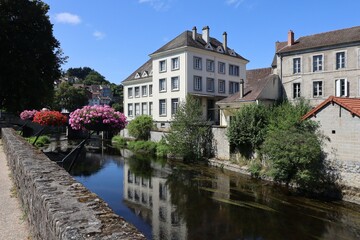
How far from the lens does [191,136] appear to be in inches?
1072

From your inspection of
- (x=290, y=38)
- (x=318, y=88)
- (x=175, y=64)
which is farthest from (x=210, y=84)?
(x=318, y=88)

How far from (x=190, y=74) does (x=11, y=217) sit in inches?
1196

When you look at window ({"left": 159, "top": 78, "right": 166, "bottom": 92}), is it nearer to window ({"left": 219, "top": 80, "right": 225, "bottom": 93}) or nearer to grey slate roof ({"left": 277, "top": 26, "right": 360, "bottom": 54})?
window ({"left": 219, "top": 80, "right": 225, "bottom": 93})

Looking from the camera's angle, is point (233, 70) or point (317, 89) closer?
point (317, 89)

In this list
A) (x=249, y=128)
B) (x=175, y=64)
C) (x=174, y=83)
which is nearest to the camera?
(x=249, y=128)

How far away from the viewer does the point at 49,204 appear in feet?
11.6

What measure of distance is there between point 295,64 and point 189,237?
72.0ft

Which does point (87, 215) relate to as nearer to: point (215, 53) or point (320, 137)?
point (320, 137)

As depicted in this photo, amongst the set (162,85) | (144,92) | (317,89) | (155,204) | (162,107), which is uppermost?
(162,85)

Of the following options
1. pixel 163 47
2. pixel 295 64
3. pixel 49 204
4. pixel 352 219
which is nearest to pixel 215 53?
pixel 163 47

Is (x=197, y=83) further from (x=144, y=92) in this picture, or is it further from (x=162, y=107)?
(x=144, y=92)

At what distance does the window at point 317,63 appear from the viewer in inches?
1077

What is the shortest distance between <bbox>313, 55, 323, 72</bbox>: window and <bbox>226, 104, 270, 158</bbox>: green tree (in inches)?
318

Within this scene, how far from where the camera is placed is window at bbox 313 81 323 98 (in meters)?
27.4
